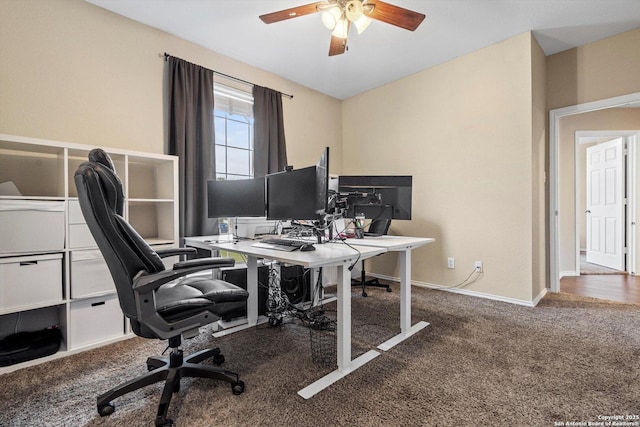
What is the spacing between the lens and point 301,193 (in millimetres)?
2016

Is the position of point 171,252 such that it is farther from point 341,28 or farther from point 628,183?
point 628,183

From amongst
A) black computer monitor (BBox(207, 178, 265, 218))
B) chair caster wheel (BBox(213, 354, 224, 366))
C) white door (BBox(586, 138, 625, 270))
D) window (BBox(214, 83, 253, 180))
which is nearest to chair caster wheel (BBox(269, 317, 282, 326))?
chair caster wheel (BBox(213, 354, 224, 366))

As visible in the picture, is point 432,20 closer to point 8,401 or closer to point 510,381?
point 510,381

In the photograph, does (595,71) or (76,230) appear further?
(595,71)

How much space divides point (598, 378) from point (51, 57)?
4249 mm

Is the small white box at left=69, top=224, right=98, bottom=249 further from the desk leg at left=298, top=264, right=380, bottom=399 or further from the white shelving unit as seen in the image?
the desk leg at left=298, top=264, right=380, bottom=399

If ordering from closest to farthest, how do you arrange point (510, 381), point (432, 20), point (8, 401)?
point (8, 401), point (510, 381), point (432, 20)

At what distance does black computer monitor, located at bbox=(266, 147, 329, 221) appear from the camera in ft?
6.24

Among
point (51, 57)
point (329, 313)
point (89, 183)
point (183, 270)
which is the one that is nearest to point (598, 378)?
point (329, 313)

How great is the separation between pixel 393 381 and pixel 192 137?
2.73 m

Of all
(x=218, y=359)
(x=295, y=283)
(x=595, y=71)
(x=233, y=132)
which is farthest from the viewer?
(x=233, y=132)

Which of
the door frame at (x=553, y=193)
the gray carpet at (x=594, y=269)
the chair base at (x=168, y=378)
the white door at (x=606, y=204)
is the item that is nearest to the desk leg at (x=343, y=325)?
the chair base at (x=168, y=378)

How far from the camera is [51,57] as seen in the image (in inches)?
88.0

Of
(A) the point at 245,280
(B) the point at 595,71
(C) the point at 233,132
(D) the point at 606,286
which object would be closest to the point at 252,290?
(A) the point at 245,280
